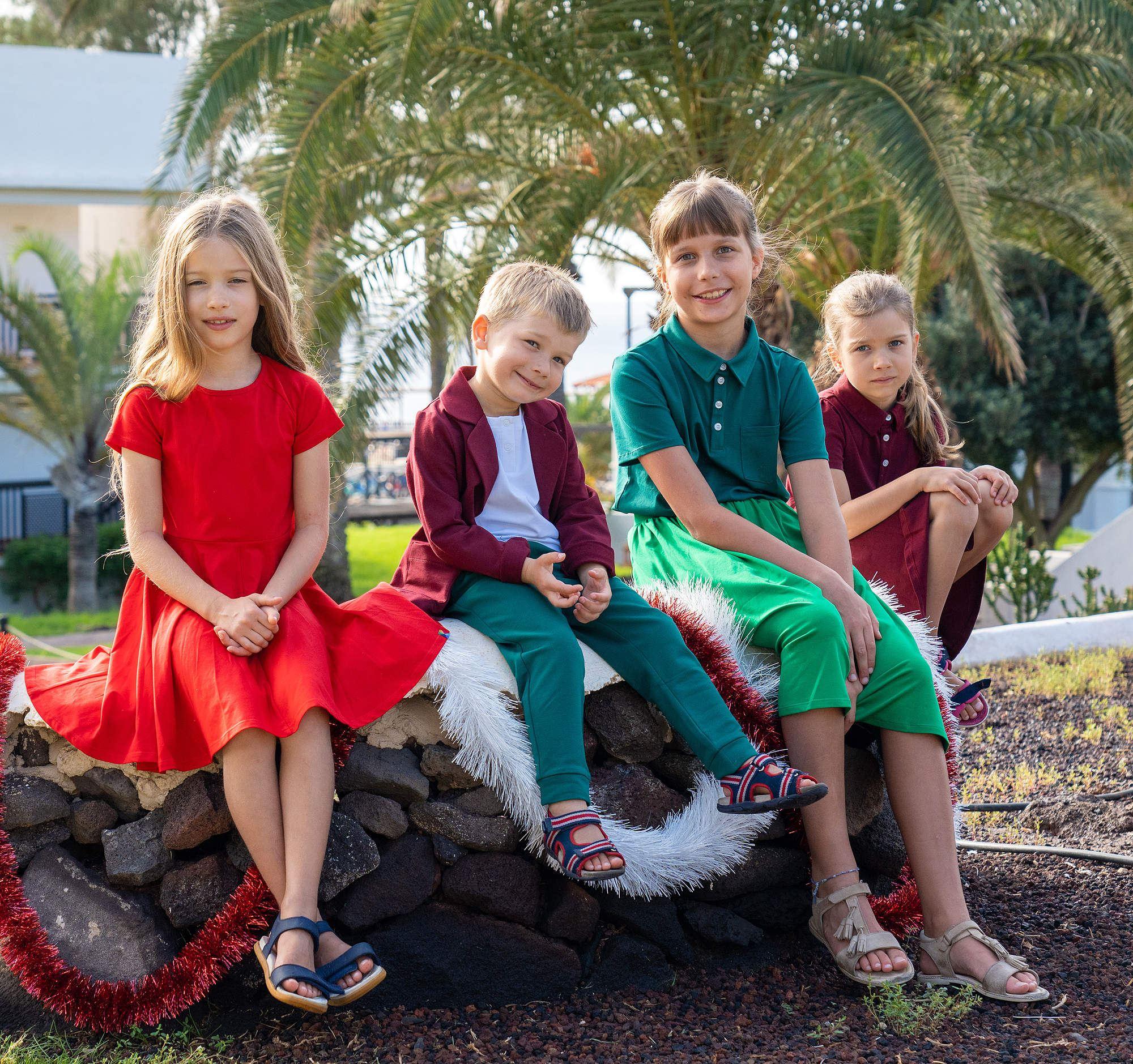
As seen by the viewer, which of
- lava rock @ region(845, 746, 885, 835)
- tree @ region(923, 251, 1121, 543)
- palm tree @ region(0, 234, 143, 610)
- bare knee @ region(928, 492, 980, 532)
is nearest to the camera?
lava rock @ region(845, 746, 885, 835)

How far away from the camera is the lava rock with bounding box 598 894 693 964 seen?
2547mm

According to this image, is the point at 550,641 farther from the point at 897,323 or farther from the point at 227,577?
the point at 897,323

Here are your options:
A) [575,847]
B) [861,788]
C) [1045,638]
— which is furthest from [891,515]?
[1045,638]

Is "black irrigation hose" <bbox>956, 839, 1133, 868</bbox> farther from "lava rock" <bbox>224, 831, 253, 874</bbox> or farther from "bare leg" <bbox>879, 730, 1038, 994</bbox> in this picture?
"lava rock" <bbox>224, 831, 253, 874</bbox>

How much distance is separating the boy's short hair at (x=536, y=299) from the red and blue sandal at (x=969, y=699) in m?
1.34

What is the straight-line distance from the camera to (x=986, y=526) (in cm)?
333

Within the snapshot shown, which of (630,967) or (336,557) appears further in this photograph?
(336,557)

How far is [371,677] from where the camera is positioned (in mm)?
2363

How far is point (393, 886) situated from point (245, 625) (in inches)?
25.3

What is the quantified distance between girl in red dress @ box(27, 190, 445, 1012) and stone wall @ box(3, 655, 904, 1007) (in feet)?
0.53

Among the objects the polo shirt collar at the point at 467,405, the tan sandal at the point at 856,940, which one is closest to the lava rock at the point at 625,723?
the tan sandal at the point at 856,940

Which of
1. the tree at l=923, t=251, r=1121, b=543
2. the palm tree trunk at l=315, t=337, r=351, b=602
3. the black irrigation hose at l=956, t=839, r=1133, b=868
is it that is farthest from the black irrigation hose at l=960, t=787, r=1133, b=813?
the tree at l=923, t=251, r=1121, b=543

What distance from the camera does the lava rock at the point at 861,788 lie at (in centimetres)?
277

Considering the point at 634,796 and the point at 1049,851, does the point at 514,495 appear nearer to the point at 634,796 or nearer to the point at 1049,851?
the point at 634,796
